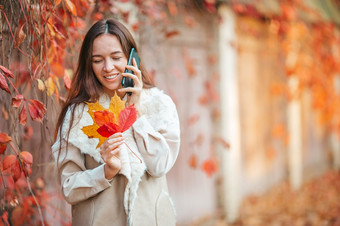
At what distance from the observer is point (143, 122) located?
195cm

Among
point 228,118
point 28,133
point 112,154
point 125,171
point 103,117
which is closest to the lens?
point 103,117

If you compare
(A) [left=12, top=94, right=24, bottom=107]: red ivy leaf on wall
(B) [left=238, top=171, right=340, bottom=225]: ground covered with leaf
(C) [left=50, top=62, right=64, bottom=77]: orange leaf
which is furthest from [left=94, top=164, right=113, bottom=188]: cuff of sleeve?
(B) [left=238, top=171, right=340, bottom=225]: ground covered with leaf

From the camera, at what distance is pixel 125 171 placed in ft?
6.29

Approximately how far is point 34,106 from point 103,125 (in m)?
0.51

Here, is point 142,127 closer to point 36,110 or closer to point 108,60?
point 108,60

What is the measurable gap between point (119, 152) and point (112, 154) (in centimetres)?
7

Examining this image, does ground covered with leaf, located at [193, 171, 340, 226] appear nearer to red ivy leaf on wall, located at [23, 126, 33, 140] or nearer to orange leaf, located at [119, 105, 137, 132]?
red ivy leaf on wall, located at [23, 126, 33, 140]

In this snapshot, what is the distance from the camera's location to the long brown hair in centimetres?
201

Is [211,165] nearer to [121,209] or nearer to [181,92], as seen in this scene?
[181,92]

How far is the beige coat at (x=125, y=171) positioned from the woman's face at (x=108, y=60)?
11 centimetres

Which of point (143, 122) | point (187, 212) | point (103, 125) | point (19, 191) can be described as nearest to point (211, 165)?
point (187, 212)

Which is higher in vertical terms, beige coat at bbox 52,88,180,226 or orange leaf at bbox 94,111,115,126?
orange leaf at bbox 94,111,115,126

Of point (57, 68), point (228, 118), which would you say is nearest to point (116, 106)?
point (57, 68)

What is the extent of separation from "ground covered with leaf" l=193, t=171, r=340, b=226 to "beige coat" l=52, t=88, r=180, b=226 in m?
3.08
